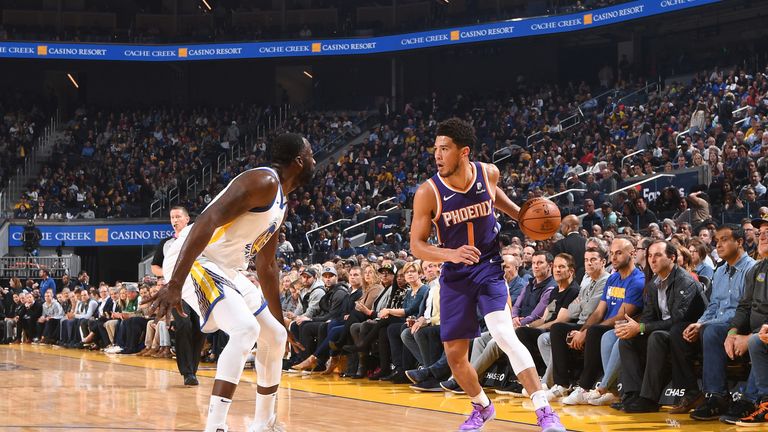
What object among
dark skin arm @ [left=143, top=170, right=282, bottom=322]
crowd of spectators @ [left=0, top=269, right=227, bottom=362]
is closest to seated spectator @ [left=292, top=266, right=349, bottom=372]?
crowd of spectators @ [left=0, top=269, right=227, bottom=362]

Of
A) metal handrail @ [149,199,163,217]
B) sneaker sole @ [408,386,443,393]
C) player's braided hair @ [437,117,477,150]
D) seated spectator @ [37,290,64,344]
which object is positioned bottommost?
sneaker sole @ [408,386,443,393]

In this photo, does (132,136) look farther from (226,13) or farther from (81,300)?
(81,300)

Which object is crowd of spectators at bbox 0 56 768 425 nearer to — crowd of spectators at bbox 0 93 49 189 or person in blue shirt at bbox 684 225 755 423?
person in blue shirt at bbox 684 225 755 423

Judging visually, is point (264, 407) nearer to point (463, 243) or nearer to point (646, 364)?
point (463, 243)

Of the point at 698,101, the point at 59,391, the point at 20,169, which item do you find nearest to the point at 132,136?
the point at 20,169

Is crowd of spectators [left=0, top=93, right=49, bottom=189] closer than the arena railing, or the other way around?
the arena railing

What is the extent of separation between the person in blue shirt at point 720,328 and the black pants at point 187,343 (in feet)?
17.4

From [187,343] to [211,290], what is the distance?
545 cm

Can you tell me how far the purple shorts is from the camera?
6.11m

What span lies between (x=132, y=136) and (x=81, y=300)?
16.0 m

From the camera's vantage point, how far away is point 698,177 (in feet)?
55.8

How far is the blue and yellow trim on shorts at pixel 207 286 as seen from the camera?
5418 millimetres

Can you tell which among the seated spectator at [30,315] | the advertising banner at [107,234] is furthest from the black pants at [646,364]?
the advertising banner at [107,234]

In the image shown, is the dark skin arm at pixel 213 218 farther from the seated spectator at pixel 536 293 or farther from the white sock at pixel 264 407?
the seated spectator at pixel 536 293
